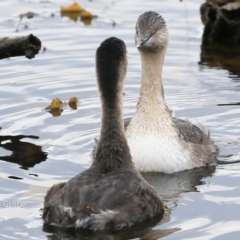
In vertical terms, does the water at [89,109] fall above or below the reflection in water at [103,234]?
above

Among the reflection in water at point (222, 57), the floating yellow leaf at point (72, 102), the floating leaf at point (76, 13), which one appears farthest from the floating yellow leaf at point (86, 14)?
the floating yellow leaf at point (72, 102)

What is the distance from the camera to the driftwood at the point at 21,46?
43.5ft

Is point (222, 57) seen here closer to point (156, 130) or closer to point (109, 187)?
point (156, 130)

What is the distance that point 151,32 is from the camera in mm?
13125

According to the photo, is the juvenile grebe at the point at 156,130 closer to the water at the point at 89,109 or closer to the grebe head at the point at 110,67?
the water at the point at 89,109

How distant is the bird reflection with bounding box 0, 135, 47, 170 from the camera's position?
13.0 metres

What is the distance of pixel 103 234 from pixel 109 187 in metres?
0.49

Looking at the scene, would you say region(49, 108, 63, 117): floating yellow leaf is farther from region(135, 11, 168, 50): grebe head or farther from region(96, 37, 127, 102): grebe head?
region(96, 37, 127, 102): grebe head

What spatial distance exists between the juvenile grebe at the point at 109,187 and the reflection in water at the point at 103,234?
65 mm

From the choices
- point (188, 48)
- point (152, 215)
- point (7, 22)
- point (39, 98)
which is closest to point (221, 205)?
point (152, 215)

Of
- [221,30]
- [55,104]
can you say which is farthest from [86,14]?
[55,104]

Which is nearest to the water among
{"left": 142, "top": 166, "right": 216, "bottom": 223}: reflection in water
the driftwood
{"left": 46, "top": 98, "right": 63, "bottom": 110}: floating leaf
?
{"left": 142, "top": 166, "right": 216, "bottom": 223}: reflection in water

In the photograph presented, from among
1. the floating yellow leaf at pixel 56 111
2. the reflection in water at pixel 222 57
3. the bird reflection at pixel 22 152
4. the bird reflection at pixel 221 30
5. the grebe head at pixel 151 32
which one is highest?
the grebe head at pixel 151 32

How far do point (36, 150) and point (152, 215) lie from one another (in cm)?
314
